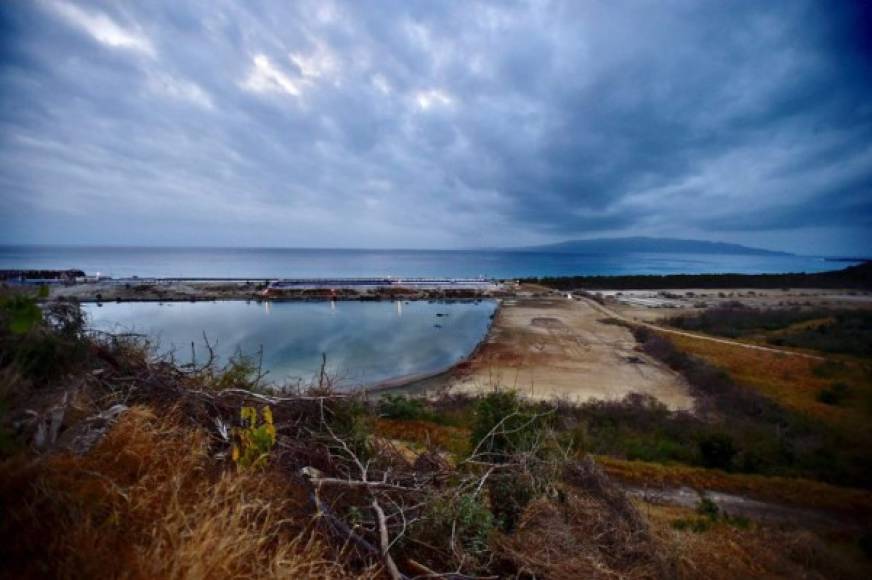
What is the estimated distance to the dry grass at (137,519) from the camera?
1624 mm

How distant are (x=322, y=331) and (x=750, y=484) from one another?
87.2 ft

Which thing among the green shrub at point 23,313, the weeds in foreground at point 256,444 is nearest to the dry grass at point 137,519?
the weeds in foreground at point 256,444

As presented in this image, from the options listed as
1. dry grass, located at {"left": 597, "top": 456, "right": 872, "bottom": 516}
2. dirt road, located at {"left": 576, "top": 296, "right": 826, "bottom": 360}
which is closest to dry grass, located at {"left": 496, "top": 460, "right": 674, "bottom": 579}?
dry grass, located at {"left": 597, "top": 456, "right": 872, "bottom": 516}

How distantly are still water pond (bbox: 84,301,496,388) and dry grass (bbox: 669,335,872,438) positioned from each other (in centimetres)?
1490

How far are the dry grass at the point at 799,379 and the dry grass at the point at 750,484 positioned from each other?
12.8 ft

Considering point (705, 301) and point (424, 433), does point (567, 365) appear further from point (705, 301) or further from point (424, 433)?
point (705, 301)

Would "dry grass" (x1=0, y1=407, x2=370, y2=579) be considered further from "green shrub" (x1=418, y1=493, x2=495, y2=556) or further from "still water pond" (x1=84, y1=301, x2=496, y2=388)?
"still water pond" (x1=84, y1=301, x2=496, y2=388)

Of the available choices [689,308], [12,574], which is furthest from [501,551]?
[689,308]

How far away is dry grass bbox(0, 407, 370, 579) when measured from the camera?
5.33 ft

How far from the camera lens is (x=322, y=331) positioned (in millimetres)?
28984

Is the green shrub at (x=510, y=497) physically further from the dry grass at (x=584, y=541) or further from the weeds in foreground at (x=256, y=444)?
the weeds in foreground at (x=256, y=444)

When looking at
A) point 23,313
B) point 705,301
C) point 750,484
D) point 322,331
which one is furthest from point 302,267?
point 23,313

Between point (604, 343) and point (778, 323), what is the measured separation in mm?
15067

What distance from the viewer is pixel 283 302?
4166 cm
